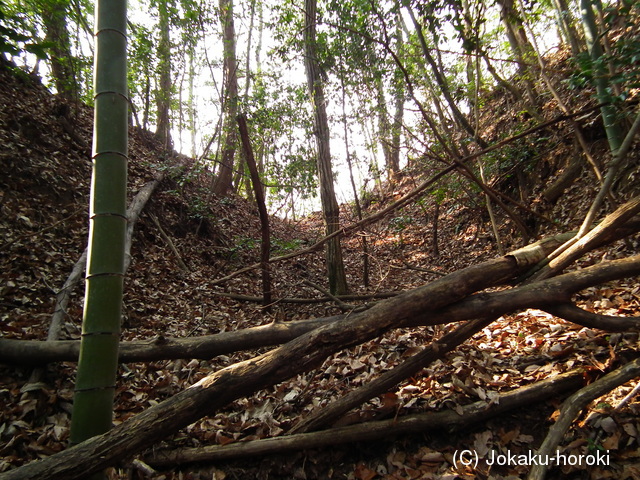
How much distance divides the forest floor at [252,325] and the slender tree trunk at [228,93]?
2.33 m

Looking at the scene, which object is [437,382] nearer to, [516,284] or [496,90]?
[516,284]

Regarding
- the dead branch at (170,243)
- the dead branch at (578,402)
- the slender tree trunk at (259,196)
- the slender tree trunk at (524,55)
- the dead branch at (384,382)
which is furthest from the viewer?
the slender tree trunk at (524,55)

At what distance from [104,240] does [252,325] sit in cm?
370

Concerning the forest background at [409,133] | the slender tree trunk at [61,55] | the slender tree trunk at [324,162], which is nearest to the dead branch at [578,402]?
the forest background at [409,133]

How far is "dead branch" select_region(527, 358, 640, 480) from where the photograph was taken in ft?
7.41

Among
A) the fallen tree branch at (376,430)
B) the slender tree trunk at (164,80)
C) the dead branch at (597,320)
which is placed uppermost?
the slender tree trunk at (164,80)

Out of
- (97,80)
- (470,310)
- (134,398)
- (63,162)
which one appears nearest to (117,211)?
(97,80)

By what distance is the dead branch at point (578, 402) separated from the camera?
7.41 feet

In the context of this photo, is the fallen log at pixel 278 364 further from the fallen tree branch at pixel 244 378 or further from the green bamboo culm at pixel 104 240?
the green bamboo culm at pixel 104 240

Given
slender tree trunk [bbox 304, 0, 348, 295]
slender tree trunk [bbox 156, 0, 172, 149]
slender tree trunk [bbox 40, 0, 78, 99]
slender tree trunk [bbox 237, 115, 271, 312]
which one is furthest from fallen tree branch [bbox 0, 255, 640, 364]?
slender tree trunk [bbox 156, 0, 172, 149]

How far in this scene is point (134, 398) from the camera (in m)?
3.45

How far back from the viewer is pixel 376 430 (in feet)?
8.98

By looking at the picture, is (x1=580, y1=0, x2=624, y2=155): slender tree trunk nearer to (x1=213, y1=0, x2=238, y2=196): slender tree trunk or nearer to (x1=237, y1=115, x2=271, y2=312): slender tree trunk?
(x1=237, y1=115, x2=271, y2=312): slender tree trunk

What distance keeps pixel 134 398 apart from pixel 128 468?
97 centimetres
